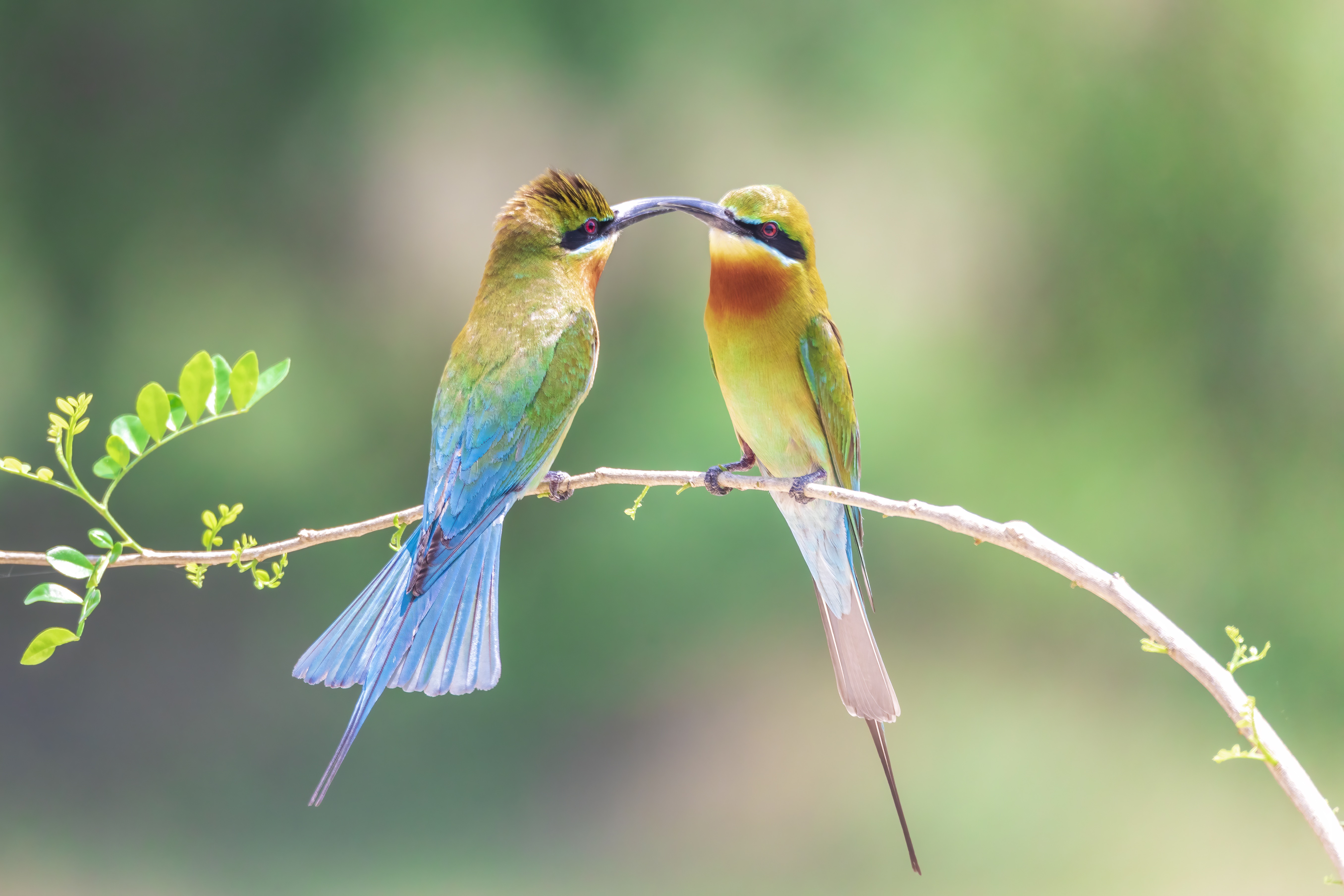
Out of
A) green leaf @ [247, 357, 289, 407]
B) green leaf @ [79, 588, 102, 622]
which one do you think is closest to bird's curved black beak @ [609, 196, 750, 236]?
green leaf @ [247, 357, 289, 407]

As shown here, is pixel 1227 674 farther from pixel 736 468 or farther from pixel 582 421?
pixel 582 421

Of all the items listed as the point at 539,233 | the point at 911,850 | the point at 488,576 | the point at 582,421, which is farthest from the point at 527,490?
the point at 582,421

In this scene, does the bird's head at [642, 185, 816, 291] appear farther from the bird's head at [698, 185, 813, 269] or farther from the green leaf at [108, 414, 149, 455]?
the green leaf at [108, 414, 149, 455]

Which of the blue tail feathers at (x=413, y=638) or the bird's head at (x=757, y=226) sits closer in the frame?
the blue tail feathers at (x=413, y=638)

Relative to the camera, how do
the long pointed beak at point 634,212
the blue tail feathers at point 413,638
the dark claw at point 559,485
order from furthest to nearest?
the dark claw at point 559,485 → the long pointed beak at point 634,212 → the blue tail feathers at point 413,638

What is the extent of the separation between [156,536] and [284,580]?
36 cm

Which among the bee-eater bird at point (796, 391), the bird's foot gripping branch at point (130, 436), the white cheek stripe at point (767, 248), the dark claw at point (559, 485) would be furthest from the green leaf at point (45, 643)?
the white cheek stripe at point (767, 248)

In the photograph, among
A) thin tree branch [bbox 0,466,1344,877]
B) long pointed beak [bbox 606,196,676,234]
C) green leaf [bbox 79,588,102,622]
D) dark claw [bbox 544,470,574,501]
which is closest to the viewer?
thin tree branch [bbox 0,466,1344,877]

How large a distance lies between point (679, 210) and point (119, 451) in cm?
55

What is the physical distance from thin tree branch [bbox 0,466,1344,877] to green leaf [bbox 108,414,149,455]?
96 millimetres

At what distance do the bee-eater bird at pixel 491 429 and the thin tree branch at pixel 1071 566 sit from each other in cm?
6

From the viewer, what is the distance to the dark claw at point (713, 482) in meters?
1.15

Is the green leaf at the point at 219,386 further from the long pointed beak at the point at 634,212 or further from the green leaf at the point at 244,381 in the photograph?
the long pointed beak at the point at 634,212

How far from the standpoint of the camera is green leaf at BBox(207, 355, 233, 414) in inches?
35.0
